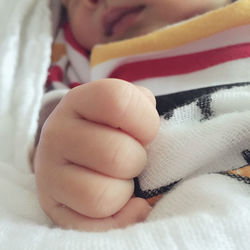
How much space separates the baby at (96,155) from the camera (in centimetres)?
34

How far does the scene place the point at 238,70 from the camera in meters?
0.52

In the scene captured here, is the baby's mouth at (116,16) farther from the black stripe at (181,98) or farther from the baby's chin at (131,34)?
the black stripe at (181,98)

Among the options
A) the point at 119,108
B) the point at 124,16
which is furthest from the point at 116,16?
the point at 119,108

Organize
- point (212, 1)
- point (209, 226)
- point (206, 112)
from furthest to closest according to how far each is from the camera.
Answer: point (212, 1) → point (206, 112) → point (209, 226)

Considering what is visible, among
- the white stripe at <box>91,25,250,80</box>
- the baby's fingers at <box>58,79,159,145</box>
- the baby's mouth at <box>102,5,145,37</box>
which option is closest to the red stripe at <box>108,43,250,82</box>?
the white stripe at <box>91,25,250,80</box>

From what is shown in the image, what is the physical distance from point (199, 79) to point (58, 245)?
0.33 m

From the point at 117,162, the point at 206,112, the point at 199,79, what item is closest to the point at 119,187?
the point at 117,162

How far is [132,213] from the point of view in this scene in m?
0.37

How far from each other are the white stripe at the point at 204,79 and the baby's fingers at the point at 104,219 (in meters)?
0.22

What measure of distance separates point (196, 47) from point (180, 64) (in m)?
0.04

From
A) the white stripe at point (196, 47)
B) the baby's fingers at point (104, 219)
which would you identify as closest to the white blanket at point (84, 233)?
the baby's fingers at point (104, 219)

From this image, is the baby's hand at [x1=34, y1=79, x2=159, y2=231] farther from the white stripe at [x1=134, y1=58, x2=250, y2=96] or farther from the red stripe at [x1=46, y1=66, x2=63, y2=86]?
the red stripe at [x1=46, y1=66, x2=63, y2=86]

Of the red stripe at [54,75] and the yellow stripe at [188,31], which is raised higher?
the yellow stripe at [188,31]

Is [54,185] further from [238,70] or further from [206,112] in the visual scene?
[238,70]
